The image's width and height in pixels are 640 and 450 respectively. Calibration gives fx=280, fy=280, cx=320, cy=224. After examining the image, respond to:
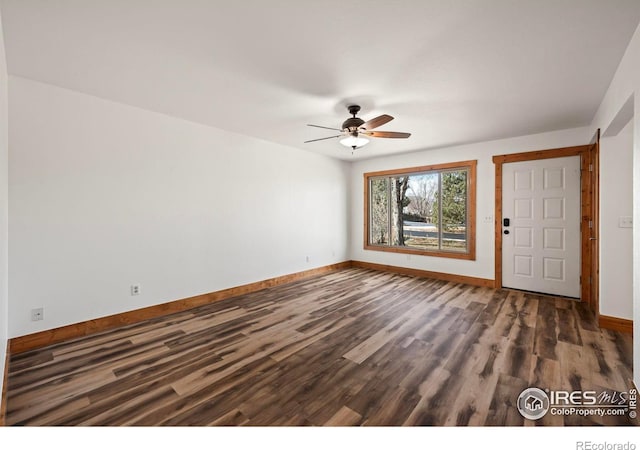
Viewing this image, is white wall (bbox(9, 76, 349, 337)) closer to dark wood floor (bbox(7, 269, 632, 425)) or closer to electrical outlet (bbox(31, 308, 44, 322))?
electrical outlet (bbox(31, 308, 44, 322))

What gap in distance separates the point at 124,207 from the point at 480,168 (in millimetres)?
5416

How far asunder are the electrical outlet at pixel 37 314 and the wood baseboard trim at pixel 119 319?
5.5 inches

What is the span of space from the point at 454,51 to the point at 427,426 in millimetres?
2633

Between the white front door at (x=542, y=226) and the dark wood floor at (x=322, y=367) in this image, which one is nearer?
the dark wood floor at (x=322, y=367)

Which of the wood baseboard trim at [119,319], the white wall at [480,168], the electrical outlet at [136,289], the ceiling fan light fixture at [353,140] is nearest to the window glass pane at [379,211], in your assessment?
the white wall at [480,168]

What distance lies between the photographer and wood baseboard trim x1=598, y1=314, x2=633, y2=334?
3016 mm

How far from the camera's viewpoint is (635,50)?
1.96 m

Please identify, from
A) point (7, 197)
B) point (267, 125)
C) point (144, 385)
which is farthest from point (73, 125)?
point (144, 385)

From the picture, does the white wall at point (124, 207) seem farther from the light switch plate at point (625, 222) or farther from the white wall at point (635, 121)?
the light switch plate at point (625, 222)

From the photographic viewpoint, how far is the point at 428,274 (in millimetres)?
5531

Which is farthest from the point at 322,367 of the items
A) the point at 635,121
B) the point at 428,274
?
the point at 428,274

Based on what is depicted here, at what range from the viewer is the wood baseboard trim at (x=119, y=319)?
2639 mm

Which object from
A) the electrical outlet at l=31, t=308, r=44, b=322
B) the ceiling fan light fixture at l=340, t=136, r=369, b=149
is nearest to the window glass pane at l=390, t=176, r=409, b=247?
the ceiling fan light fixture at l=340, t=136, r=369, b=149

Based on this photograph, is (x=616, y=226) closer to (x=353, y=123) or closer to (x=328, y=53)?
(x=353, y=123)
